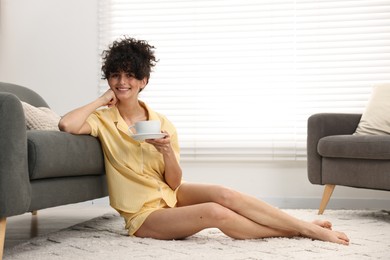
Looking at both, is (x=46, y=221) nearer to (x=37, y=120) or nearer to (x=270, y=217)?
(x=37, y=120)

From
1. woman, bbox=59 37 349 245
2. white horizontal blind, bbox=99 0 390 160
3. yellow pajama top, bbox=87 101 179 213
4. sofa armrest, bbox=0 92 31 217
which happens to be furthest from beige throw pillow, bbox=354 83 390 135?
sofa armrest, bbox=0 92 31 217

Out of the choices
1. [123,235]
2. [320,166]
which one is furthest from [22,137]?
[320,166]

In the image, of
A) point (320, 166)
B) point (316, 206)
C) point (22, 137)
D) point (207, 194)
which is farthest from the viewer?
point (316, 206)

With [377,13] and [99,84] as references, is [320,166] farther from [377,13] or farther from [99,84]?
[99,84]

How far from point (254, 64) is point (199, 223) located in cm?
228

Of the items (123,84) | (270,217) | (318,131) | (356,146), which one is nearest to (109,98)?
(123,84)

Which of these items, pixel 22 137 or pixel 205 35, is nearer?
pixel 22 137

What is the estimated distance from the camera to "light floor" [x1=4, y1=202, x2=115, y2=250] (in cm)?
281

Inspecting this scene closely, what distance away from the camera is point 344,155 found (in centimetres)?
333

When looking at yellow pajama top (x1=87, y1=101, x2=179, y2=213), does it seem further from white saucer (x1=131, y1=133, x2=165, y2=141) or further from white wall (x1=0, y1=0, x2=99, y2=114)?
white wall (x1=0, y1=0, x2=99, y2=114)

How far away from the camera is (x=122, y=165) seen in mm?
2463

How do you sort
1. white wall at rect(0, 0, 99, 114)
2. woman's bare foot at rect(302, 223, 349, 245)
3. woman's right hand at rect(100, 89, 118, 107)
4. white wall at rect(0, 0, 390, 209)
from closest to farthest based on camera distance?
woman's bare foot at rect(302, 223, 349, 245)
woman's right hand at rect(100, 89, 118, 107)
white wall at rect(0, 0, 390, 209)
white wall at rect(0, 0, 99, 114)

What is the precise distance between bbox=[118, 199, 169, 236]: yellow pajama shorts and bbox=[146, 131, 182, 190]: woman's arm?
105 mm

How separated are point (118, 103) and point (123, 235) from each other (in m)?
0.57
